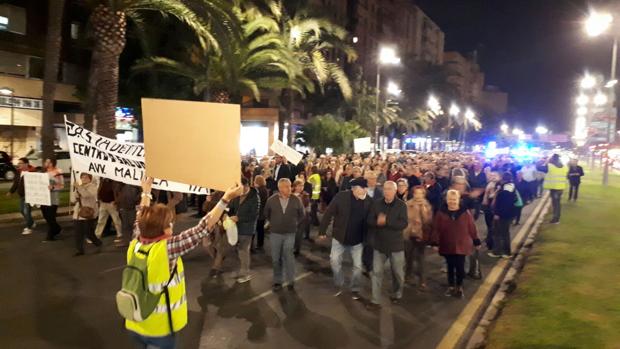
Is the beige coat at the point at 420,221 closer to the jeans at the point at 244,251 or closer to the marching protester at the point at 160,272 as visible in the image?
the jeans at the point at 244,251

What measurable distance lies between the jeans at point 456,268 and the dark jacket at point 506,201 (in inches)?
107

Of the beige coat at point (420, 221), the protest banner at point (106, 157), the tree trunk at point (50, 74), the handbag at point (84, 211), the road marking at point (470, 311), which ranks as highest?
the tree trunk at point (50, 74)

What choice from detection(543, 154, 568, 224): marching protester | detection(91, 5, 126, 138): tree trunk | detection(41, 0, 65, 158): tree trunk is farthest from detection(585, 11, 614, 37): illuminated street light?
detection(41, 0, 65, 158): tree trunk

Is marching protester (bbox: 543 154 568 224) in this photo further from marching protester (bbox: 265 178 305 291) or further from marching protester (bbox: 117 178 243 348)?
marching protester (bbox: 117 178 243 348)

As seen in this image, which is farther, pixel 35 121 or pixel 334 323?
pixel 35 121

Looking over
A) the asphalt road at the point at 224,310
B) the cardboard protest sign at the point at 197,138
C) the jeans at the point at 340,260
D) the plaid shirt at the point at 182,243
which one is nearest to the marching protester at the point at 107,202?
the asphalt road at the point at 224,310

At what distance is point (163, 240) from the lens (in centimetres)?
350

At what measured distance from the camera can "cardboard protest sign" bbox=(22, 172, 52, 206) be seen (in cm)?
1089

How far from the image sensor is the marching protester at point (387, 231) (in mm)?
7066

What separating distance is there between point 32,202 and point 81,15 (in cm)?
2857

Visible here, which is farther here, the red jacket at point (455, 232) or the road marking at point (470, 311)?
the red jacket at point (455, 232)

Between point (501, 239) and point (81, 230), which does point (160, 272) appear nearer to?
point (81, 230)

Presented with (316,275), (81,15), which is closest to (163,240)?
(316,275)

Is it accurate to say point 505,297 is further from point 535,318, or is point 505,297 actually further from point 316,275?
point 316,275
